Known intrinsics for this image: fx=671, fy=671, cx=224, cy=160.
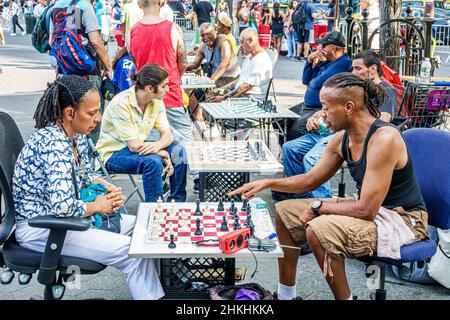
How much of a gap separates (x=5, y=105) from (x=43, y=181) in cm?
783

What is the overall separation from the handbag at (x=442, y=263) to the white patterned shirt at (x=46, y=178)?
2236 millimetres

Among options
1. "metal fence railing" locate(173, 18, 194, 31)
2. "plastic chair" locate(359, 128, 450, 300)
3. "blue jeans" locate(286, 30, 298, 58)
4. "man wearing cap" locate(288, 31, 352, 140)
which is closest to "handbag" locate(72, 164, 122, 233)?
"plastic chair" locate(359, 128, 450, 300)

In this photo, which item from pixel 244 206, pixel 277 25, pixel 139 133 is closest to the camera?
pixel 244 206

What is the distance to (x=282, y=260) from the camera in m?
3.83

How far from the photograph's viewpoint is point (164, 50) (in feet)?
20.2

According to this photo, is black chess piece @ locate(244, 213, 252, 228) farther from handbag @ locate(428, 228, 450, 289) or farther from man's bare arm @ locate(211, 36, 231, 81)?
man's bare arm @ locate(211, 36, 231, 81)

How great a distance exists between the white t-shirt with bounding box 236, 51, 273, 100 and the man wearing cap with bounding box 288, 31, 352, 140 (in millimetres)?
977

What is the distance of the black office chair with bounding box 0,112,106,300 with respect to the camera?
324 cm

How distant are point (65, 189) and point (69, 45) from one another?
142 inches

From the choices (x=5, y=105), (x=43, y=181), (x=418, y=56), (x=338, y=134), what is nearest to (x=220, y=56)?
(x=418, y=56)

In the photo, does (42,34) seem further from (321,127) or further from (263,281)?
(263,281)

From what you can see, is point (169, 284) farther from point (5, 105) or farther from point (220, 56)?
point (5, 105)

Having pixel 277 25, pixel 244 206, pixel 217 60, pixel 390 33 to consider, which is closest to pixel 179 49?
pixel 217 60

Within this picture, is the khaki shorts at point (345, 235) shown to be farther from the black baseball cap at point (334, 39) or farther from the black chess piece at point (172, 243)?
the black baseball cap at point (334, 39)
